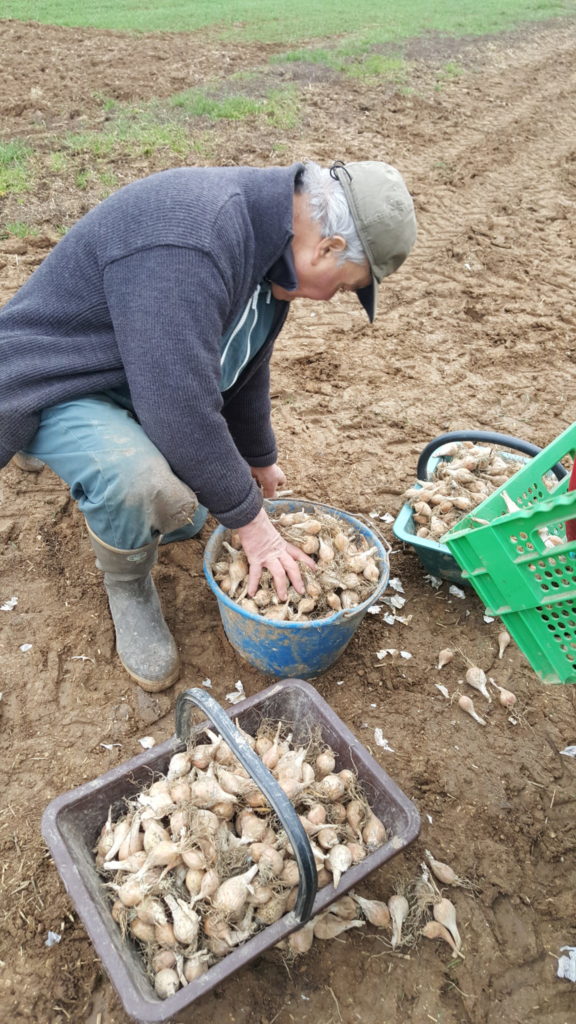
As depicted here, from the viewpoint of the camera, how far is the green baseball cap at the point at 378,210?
201cm

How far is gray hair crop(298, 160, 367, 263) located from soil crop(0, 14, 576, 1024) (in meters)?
1.46

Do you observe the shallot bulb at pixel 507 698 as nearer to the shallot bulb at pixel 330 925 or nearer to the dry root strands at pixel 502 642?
the dry root strands at pixel 502 642

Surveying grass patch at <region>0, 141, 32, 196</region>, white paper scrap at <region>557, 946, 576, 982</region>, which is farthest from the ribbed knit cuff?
grass patch at <region>0, 141, 32, 196</region>

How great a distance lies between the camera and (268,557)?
2303mm

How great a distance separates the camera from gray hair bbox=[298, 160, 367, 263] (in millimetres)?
2037

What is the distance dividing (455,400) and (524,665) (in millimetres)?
1861

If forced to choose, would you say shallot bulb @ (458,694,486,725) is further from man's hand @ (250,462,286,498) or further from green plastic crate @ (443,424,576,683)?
man's hand @ (250,462,286,498)

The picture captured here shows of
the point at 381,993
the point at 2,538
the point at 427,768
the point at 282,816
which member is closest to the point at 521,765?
the point at 427,768

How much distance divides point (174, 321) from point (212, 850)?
134 centimetres

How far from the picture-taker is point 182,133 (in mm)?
7410

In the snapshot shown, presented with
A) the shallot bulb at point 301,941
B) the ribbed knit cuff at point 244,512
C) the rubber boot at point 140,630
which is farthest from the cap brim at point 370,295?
the shallot bulb at point 301,941

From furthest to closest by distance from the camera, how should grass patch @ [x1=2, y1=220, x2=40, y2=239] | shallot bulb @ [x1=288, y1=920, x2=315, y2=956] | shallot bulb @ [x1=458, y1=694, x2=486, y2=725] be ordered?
grass patch @ [x1=2, y1=220, x2=40, y2=239] < shallot bulb @ [x1=458, y1=694, x2=486, y2=725] < shallot bulb @ [x1=288, y1=920, x2=315, y2=956]

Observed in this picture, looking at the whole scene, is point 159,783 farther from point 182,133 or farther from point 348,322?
point 182,133

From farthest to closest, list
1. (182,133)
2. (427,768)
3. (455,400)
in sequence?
(182,133) → (455,400) → (427,768)
